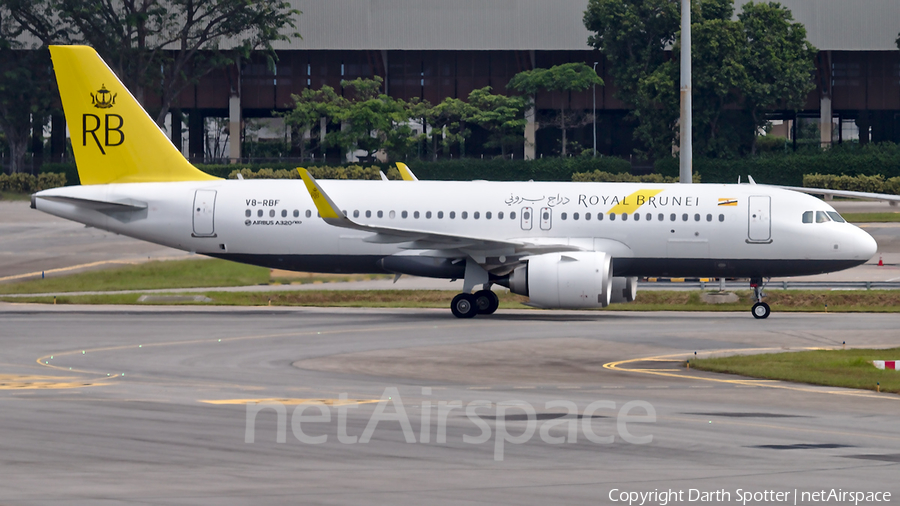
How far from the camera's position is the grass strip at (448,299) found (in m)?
36.3

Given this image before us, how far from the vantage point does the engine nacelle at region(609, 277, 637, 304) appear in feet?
106

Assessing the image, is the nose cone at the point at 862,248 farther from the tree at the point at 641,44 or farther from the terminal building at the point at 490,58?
the terminal building at the point at 490,58

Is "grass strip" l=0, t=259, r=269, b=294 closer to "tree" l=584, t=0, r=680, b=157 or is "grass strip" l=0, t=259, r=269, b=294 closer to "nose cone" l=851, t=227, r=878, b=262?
"nose cone" l=851, t=227, r=878, b=262

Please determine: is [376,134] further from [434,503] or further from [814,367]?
[434,503]

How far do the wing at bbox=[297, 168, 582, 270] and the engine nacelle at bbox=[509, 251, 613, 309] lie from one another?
3.46 feet

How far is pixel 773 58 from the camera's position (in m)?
84.6

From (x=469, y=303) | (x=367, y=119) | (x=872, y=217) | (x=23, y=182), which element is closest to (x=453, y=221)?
(x=469, y=303)

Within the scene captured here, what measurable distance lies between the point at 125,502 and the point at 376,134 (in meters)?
80.9

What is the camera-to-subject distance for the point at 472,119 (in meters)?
90.6

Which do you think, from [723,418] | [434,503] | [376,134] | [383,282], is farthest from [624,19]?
[434,503]

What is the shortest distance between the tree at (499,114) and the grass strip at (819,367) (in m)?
67.0

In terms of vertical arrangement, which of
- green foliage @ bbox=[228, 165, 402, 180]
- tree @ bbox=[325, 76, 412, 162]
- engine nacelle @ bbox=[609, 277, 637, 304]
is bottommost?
engine nacelle @ bbox=[609, 277, 637, 304]

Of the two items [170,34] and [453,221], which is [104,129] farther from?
[170,34]

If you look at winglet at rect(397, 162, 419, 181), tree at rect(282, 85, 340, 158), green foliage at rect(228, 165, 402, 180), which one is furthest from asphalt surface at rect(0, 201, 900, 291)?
tree at rect(282, 85, 340, 158)
